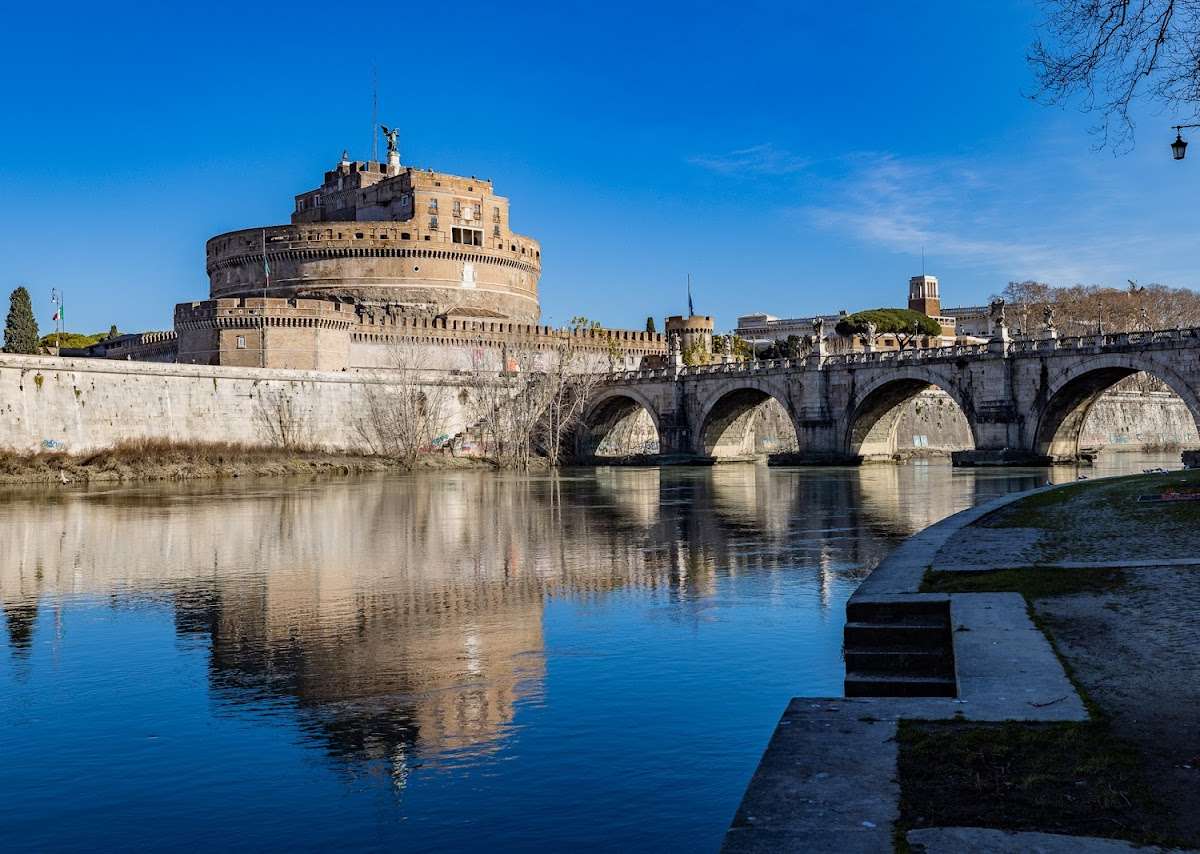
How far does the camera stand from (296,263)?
283 feet

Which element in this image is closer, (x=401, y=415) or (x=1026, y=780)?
(x=1026, y=780)

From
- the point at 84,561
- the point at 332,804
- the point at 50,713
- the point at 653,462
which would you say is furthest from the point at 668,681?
the point at 653,462

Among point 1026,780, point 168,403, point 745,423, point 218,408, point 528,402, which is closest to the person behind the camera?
point 1026,780

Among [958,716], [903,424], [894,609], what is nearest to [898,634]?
[894,609]

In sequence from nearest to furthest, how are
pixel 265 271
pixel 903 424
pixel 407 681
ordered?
pixel 407 681 → pixel 903 424 → pixel 265 271

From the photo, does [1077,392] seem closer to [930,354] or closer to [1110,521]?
[930,354]

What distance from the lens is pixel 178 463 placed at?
174 feet

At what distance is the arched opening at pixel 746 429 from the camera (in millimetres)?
69312

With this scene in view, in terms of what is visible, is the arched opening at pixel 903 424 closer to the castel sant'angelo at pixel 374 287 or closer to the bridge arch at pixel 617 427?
the bridge arch at pixel 617 427

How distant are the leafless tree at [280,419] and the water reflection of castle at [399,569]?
22.9 m

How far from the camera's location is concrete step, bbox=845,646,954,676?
896 centimetres

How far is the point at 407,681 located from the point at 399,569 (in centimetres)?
798

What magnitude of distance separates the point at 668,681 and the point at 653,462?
5914cm

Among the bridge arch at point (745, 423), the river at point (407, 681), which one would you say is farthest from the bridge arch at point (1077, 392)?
the river at point (407, 681)
